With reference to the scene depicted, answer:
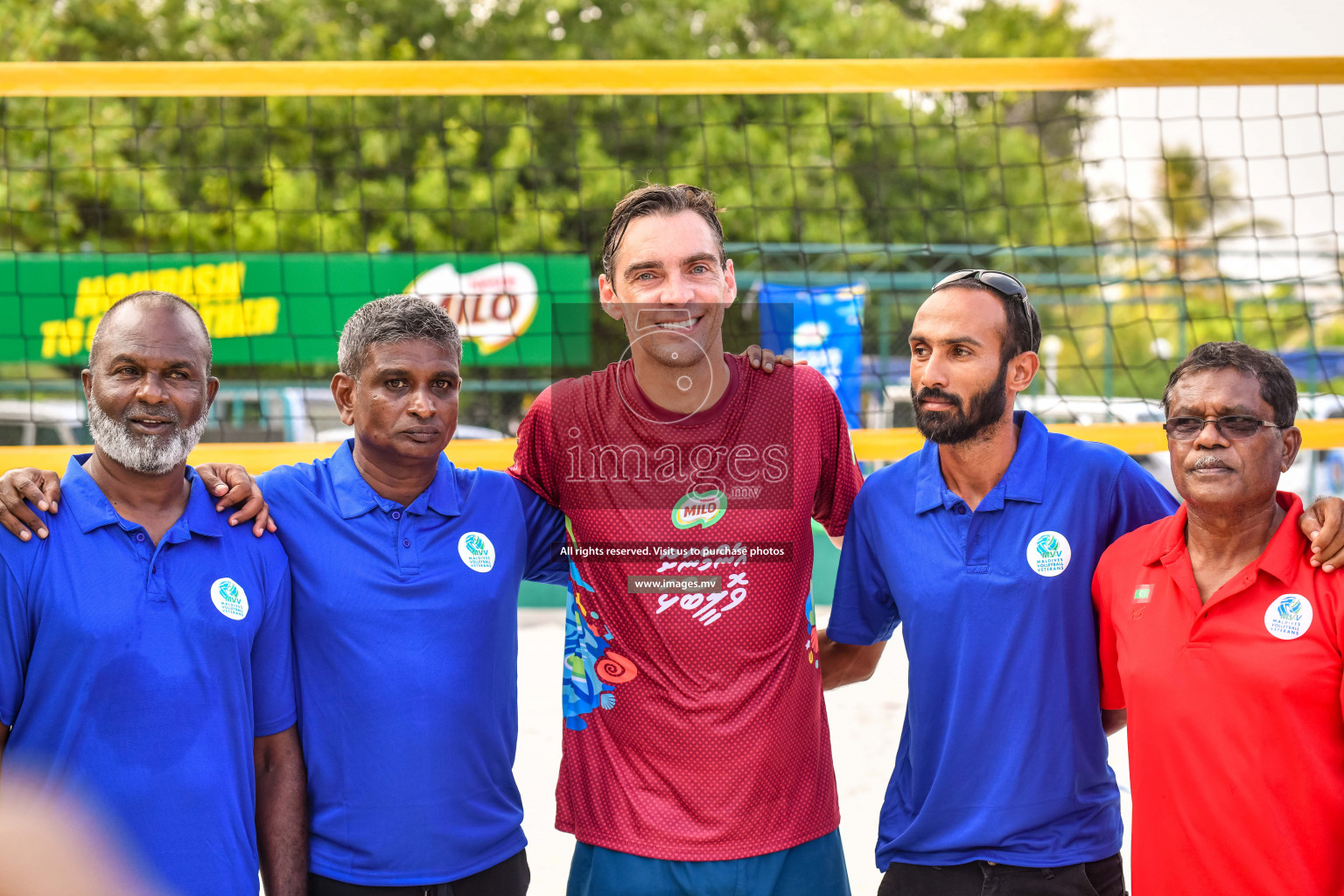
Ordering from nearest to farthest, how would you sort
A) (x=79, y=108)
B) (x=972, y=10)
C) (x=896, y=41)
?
1. (x=79, y=108)
2. (x=896, y=41)
3. (x=972, y=10)

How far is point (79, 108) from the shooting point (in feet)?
54.1

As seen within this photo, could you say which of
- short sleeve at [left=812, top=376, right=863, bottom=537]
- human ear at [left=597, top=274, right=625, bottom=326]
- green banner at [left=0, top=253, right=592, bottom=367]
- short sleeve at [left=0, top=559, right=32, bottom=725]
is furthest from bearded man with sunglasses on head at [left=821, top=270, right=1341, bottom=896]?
green banner at [left=0, top=253, right=592, bottom=367]

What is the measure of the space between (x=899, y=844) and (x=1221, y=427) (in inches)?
46.8

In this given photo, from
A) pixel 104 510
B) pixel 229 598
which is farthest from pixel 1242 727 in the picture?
pixel 104 510

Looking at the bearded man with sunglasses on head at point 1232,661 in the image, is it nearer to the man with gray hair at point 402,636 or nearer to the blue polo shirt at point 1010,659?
the blue polo shirt at point 1010,659

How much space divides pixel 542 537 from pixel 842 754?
3.49 meters

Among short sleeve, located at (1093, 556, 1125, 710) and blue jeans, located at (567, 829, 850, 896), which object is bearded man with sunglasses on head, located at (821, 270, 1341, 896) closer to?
short sleeve, located at (1093, 556, 1125, 710)

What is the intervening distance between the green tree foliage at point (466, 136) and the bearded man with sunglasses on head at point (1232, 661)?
45.5ft

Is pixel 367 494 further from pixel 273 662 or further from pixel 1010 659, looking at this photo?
pixel 1010 659

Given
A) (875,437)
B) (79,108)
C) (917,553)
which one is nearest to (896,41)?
(79,108)

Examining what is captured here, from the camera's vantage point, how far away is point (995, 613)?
8.09 ft

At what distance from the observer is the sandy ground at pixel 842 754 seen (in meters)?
4.49

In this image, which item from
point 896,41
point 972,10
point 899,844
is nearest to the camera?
point 899,844

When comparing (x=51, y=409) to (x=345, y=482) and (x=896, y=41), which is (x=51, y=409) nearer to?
(x=345, y=482)
